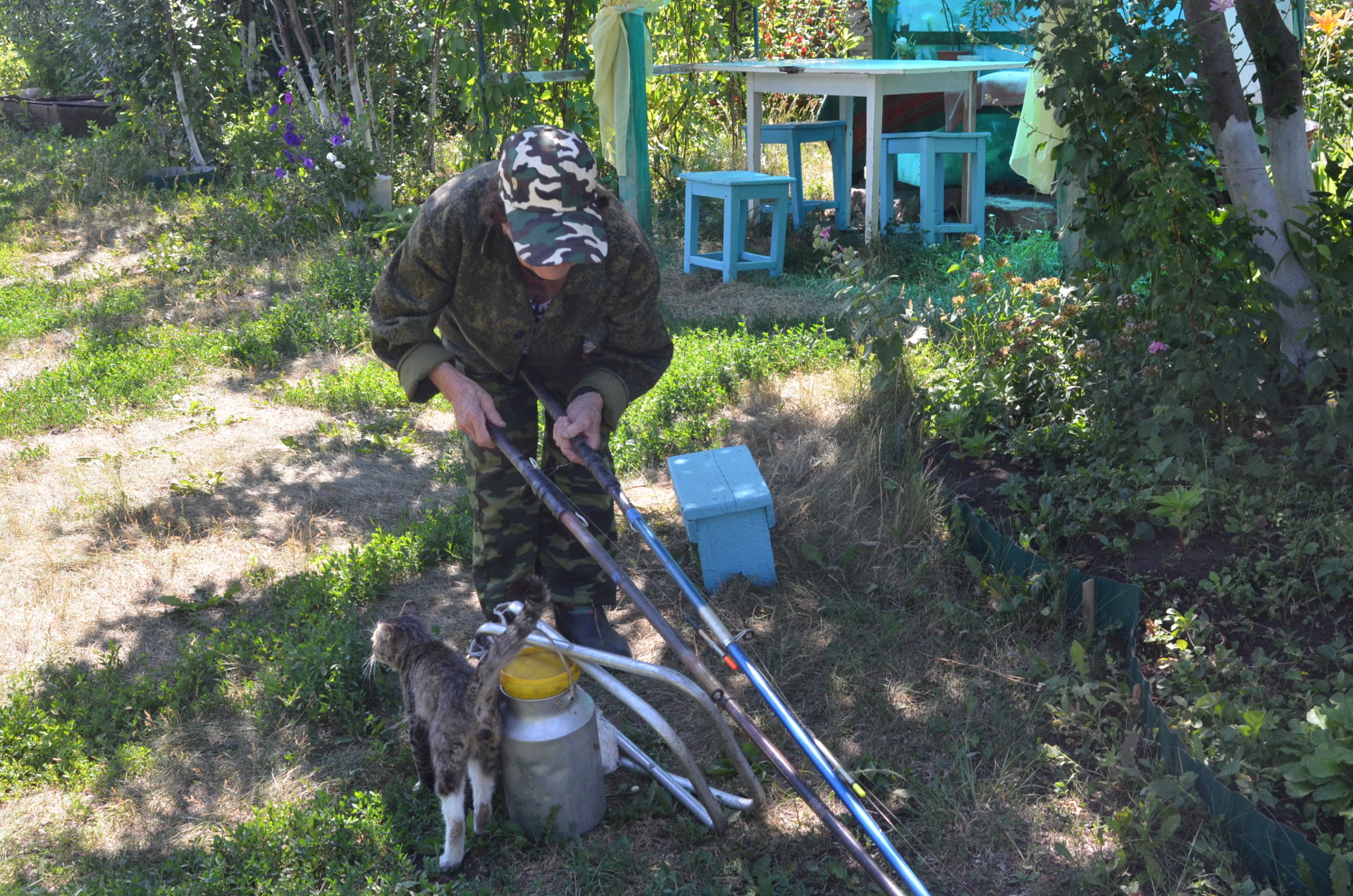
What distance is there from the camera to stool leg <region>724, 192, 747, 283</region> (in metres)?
7.86

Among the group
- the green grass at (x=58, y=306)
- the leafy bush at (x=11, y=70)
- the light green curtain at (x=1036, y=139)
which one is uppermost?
the leafy bush at (x=11, y=70)

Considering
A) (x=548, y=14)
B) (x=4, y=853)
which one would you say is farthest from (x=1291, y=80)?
(x=548, y=14)

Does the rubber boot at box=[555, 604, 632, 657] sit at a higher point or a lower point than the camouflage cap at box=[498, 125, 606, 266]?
lower

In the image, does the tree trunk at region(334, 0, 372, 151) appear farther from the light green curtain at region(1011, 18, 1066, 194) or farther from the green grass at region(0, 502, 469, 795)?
the green grass at region(0, 502, 469, 795)

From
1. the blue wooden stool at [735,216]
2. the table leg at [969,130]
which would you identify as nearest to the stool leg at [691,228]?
the blue wooden stool at [735,216]

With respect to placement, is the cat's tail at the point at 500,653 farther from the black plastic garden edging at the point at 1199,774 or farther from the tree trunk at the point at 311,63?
the tree trunk at the point at 311,63

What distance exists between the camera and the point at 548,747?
2.76m

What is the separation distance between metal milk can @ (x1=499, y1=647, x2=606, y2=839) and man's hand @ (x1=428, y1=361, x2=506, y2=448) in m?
0.80

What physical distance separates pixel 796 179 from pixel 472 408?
259 inches

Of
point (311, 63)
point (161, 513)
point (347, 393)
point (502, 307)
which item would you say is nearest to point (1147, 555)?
point (502, 307)

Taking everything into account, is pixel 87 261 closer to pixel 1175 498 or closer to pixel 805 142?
pixel 805 142

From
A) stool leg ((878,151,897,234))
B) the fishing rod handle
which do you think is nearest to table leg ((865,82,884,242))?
stool leg ((878,151,897,234))

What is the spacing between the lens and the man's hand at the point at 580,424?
321cm

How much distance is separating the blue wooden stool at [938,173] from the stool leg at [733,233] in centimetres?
109
